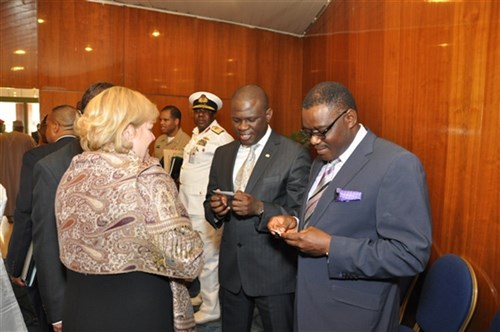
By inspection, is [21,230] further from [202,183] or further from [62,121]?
[202,183]

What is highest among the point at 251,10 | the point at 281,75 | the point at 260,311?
the point at 251,10

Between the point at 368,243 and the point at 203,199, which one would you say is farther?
the point at 203,199

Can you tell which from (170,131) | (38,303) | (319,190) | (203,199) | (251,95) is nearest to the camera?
(319,190)

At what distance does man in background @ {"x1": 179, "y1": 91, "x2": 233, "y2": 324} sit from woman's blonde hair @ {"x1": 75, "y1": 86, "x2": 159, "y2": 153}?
2206mm

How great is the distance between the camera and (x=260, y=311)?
91.7 inches

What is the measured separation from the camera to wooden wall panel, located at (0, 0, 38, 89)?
514 centimetres

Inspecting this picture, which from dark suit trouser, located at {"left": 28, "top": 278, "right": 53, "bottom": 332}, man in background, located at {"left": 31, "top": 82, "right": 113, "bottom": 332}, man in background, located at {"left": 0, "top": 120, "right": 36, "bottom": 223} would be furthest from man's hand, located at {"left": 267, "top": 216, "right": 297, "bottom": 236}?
man in background, located at {"left": 0, "top": 120, "right": 36, "bottom": 223}

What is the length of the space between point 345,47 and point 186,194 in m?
2.08

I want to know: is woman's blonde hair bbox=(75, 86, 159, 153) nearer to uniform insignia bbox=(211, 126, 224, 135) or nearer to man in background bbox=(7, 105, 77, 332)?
man in background bbox=(7, 105, 77, 332)

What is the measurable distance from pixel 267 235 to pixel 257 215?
0.54 ft

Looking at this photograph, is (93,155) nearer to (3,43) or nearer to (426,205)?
(426,205)

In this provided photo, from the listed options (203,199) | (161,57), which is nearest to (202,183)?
(203,199)

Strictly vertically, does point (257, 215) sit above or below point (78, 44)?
below

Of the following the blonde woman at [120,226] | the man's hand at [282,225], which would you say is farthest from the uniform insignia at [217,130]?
the blonde woman at [120,226]
